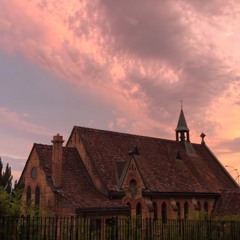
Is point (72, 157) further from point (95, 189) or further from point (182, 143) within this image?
point (182, 143)

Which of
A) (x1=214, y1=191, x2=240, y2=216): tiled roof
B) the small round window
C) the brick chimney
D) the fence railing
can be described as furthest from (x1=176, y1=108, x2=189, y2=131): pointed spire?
the fence railing

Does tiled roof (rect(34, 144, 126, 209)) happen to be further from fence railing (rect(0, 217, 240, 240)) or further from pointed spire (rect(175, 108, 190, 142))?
pointed spire (rect(175, 108, 190, 142))

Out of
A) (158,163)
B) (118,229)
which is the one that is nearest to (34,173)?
(158,163)

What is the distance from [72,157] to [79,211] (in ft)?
28.2

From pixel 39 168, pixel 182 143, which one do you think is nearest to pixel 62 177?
pixel 39 168

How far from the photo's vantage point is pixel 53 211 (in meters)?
33.4

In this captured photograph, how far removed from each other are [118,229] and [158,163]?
81.1ft

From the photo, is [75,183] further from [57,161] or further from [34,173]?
[34,173]

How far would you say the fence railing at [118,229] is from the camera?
55.0 feet

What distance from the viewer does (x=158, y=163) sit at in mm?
45188

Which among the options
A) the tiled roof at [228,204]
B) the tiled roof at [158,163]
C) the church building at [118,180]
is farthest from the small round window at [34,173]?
the tiled roof at [228,204]

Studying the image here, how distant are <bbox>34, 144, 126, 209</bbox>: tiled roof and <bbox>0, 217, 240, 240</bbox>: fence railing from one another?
993cm

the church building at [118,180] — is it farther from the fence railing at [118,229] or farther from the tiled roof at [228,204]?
the fence railing at [118,229]

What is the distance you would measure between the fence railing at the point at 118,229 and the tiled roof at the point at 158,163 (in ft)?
43.7
